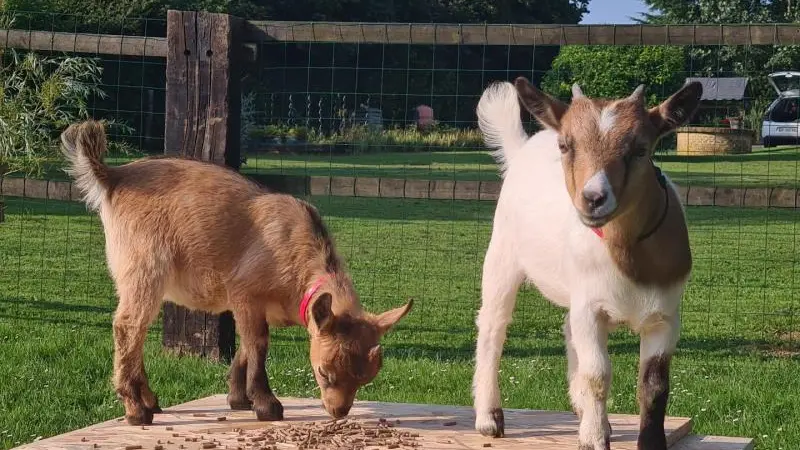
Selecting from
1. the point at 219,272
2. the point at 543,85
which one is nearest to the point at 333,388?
the point at 219,272

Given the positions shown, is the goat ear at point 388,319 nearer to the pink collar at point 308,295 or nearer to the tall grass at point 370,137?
the pink collar at point 308,295

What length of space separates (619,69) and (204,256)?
2114 centimetres

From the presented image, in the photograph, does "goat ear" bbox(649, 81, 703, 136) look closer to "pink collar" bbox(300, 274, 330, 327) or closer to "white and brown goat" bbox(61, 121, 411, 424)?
"white and brown goat" bbox(61, 121, 411, 424)

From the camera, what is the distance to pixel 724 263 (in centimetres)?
1281

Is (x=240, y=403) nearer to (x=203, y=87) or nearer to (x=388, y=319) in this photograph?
(x=388, y=319)

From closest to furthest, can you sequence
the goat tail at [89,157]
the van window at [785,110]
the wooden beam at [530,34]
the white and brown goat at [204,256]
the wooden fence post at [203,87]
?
the white and brown goat at [204,256] < the goat tail at [89,157] < the wooden fence post at [203,87] < the wooden beam at [530,34] < the van window at [785,110]

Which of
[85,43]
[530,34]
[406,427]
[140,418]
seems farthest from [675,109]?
Answer: [85,43]

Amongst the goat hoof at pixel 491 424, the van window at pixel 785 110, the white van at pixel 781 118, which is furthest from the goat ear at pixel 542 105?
the van window at pixel 785 110

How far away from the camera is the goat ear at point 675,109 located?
4012 mm

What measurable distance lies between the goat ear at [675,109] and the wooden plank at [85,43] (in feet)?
13.9

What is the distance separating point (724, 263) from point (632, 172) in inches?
369

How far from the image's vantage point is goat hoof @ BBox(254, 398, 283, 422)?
507cm

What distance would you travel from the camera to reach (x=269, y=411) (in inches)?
200

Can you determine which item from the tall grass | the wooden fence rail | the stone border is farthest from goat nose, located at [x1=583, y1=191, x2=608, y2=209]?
the tall grass
